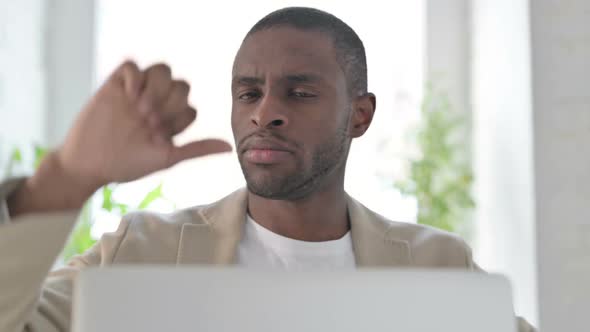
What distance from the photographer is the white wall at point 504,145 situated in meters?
2.41

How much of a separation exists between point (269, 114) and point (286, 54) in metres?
0.18

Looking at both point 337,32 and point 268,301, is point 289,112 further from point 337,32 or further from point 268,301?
point 268,301

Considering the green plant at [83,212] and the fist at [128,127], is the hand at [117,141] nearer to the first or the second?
the fist at [128,127]

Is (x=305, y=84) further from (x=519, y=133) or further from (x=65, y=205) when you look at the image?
(x=519, y=133)

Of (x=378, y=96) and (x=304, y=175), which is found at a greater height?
(x=378, y=96)

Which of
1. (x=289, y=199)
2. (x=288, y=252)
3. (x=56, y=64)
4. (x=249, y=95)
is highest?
(x=56, y=64)

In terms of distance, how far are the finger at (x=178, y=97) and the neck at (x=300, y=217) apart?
775 mm

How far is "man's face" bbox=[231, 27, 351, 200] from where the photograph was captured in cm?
150

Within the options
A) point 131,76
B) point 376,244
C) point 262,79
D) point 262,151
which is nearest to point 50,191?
point 131,76

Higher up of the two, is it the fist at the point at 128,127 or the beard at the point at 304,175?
the fist at the point at 128,127

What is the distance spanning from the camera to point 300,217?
165 centimetres

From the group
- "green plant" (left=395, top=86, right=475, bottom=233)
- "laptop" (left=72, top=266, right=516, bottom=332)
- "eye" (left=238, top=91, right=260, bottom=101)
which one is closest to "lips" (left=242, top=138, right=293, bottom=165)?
"eye" (left=238, top=91, right=260, bottom=101)

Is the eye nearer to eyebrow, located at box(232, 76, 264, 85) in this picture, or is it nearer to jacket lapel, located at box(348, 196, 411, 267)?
eyebrow, located at box(232, 76, 264, 85)

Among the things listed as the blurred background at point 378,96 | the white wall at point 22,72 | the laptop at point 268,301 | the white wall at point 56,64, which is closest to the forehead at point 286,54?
the laptop at point 268,301
